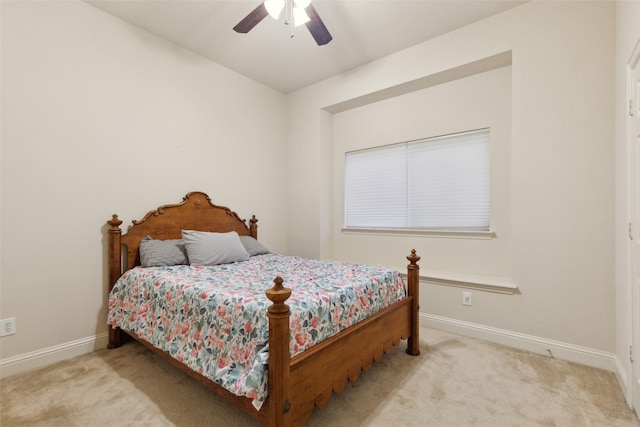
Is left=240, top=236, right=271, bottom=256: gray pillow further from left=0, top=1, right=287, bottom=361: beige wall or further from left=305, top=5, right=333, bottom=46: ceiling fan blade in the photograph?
left=305, top=5, right=333, bottom=46: ceiling fan blade

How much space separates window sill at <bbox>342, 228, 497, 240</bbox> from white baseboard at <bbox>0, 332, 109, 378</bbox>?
2.75 metres

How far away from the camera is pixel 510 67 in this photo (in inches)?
107

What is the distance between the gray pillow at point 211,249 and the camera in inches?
103

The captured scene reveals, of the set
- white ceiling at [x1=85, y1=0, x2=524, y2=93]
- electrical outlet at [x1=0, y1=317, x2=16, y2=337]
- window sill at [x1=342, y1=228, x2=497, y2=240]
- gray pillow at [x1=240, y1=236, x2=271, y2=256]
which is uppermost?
white ceiling at [x1=85, y1=0, x2=524, y2=93]

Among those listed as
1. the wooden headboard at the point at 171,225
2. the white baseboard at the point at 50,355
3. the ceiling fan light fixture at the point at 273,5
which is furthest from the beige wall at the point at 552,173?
the white baseboard at the point at 50,355

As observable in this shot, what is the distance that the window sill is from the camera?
2.86 m

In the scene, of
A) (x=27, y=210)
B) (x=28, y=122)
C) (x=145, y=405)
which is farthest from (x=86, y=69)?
(x=145, y=405)

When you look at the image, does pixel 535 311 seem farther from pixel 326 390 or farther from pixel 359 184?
pixel 359 184

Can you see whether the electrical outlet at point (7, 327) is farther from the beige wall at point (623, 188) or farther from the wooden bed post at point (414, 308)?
the beige wall at point (623, 188)

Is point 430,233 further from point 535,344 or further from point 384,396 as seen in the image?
point 384,396

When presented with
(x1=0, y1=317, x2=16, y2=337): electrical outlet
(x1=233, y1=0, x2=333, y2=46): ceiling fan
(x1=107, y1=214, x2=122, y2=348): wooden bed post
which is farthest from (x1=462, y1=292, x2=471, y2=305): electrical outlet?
(x1=0, y1=317, x2=16, y2=337): electrical outlet

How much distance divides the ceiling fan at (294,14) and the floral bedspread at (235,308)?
181cm

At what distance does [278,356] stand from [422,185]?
261 centimetres

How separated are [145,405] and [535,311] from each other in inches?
112
